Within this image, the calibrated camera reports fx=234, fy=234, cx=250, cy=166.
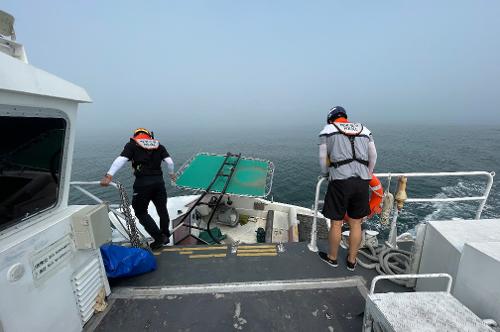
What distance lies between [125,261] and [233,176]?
4305mm

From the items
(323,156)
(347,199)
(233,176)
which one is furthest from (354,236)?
(233,176)

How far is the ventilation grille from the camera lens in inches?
103

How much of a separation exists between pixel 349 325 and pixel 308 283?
72 centimetres

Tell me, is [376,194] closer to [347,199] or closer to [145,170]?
[347,199]

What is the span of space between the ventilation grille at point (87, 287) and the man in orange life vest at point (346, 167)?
3098 millimetres

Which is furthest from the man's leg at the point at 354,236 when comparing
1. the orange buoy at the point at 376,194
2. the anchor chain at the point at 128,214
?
the anchor chain at the point at 128,214

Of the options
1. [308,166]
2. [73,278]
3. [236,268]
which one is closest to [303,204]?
[308,166]

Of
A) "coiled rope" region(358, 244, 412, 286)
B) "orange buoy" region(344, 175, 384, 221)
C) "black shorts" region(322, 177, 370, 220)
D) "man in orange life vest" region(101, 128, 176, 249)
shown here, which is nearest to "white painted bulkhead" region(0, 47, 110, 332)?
"man in orange life vest" region(101, 128, 176, 249)

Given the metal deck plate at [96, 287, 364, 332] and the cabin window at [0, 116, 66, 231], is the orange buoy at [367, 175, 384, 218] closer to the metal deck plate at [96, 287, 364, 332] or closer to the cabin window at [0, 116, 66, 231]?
the metal deck plate at [96, 287, 364, 332]

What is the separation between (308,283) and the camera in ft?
10.8

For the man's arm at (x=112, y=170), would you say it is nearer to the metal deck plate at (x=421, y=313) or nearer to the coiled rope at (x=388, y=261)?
the metal deck plate at (x=421, y=313)

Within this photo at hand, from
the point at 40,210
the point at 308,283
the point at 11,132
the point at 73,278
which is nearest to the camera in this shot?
the point at 11,132

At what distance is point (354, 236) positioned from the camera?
3.44 metres

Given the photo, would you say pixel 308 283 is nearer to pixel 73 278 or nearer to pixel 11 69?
pixel 73 278
